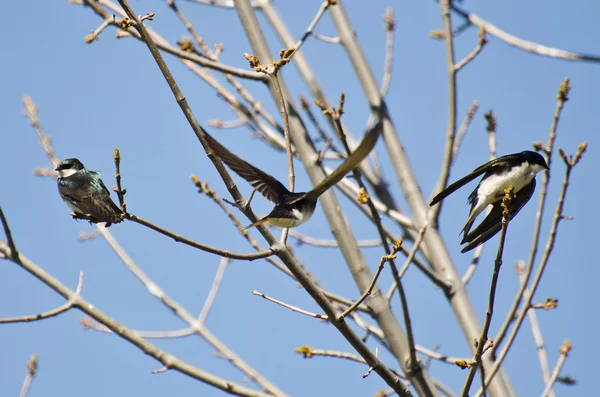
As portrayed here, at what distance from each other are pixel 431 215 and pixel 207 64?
5.49 feet

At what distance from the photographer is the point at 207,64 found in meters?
4.61

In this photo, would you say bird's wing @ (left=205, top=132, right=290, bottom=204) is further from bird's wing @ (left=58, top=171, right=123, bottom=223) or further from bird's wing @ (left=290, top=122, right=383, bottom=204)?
bird's wing @ (left=58, top=171, right=123, bottom=223)

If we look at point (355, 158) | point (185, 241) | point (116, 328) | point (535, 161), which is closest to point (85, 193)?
point (116, 328)

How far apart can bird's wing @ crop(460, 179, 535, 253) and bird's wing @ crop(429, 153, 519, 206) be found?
19 centimetres

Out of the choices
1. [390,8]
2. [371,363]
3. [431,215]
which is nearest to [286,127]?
[371,363]

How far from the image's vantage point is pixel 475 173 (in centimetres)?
359

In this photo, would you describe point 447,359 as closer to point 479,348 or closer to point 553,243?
point 553,243

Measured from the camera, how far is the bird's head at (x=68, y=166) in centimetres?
436

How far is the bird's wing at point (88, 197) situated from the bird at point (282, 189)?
0.51 m

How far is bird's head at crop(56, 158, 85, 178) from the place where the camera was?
4.36m

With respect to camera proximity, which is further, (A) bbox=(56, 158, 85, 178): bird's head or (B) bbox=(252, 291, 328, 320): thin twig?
(A) bbox=(56, 158, 85, 178): bird's head

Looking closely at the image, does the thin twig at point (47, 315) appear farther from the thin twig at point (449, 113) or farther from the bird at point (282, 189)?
the thin twig at point (449, 113)

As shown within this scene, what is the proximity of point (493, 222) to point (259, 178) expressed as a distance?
1.22 m

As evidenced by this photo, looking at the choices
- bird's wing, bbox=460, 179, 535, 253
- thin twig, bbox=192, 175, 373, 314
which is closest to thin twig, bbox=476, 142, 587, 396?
bird's wing, bbox=460, 179, 535, 253
